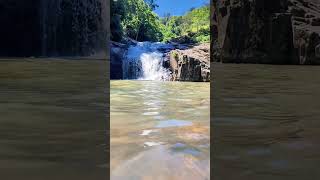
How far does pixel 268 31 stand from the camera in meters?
16.2

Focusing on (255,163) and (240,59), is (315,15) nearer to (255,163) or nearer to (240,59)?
(240,59)

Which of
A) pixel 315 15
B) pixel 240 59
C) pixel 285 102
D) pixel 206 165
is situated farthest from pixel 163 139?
pixel 240 59

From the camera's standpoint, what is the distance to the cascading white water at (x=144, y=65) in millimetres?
20347

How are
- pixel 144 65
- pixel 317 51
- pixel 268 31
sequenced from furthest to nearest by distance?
pixel 144 65, pixel 268 31, pixel 317 51

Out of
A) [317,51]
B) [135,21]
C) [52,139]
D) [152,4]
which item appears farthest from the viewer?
[152,4]

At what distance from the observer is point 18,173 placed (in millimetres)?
1762

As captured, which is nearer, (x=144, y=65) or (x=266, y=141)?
(x=266, y=141)

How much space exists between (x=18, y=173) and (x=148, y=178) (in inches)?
18.9

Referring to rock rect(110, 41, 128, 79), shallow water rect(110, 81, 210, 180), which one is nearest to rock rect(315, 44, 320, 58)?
rock rect(110, 41, 128, 79)

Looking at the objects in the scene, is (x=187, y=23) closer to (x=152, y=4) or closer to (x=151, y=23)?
(x=152, y=4)

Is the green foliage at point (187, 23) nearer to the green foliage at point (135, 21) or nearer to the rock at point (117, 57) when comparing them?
the green foliage at point (135, 21)

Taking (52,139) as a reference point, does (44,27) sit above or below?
above

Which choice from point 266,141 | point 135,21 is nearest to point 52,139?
point 266,141

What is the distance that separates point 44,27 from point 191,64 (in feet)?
18.6
